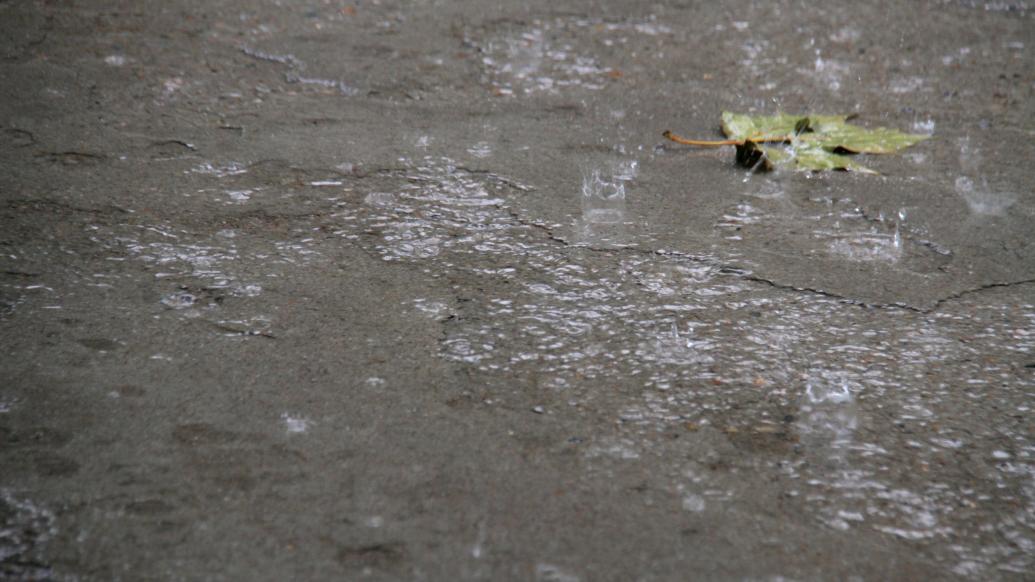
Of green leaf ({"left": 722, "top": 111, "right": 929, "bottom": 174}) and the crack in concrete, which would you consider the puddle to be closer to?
the crack in concrete

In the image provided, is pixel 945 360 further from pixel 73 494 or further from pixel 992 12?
pixel 992 12

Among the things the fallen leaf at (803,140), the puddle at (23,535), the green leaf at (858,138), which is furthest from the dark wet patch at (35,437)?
the green leaf at (858,138)

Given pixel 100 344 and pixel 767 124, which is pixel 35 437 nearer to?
pixel 100 344

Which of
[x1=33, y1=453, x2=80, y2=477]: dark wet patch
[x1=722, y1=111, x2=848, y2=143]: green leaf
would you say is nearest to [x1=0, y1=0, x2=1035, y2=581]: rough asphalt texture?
[x1=33, y1=453, x2=80, y2=477]: dark wet patch

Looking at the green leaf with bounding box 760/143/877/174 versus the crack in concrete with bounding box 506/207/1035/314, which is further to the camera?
the green leaf with bounding box 760/143/877/174

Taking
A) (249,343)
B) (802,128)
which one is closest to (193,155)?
(249,343)

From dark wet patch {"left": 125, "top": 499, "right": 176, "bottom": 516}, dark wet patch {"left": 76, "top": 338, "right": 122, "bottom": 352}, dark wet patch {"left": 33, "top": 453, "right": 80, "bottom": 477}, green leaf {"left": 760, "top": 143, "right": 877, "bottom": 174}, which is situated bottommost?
dark wet patch {"left": 125, "top": 499, "right": 176, "bottom": 516}

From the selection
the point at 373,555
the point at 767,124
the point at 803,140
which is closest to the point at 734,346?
the point at 373,555

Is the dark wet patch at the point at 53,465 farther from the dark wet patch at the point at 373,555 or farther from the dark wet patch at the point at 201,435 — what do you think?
the dark wet patch at the point at 373,555
